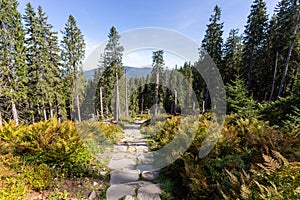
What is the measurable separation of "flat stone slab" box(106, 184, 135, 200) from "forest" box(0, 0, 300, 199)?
0.19 m

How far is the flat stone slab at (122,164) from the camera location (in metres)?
4.88

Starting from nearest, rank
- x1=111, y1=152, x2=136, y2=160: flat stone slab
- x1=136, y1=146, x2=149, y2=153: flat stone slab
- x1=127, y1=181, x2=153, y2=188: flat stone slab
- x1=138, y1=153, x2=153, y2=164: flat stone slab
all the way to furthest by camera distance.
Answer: x1=127, y1=181, x2=153, y2=188: flat stone slab → x1=138, y1=153, x2=153, y2=164: flat stone slab → x1=111, y1=152, x2=136, y2=160: flat stone slab → x1=136, y1=146, x2=149, y2=153: flat stone slab

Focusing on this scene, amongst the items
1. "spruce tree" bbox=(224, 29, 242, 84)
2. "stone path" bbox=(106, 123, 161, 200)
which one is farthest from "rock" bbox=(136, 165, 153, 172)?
"spruce tree" bbox=(224, 29, 242, 84)

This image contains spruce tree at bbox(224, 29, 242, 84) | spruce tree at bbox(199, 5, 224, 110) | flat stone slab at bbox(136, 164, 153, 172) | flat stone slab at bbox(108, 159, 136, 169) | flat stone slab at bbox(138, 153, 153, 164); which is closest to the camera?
flat stone slab at bbox(136, 164, 153, 172)

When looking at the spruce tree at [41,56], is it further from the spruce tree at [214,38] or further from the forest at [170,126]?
the spruce tree at [214,38]

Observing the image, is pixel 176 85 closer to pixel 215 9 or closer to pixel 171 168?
pixel 215 9

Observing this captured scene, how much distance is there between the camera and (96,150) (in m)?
5.41

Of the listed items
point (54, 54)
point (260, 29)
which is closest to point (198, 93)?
point (260, 29)

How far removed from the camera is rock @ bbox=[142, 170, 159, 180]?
166 inches

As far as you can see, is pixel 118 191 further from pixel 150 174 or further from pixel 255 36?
pixel 255 36

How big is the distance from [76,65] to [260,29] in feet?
67.4

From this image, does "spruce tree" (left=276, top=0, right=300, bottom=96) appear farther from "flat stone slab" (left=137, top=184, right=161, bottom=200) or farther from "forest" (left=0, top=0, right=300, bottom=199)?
"flat stone slab" (left=137, top=184, right=161, bottom=200)

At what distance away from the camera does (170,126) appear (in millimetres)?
7906

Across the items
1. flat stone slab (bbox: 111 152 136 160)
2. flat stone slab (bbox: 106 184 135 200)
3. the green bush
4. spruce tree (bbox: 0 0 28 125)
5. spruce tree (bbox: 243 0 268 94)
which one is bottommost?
flat stone slab (bbox: 111 152 136 160)
